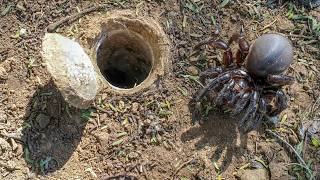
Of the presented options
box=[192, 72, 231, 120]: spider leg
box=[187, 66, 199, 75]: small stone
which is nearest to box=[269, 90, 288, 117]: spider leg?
box=[192, 72, 231, 120]: spider leg

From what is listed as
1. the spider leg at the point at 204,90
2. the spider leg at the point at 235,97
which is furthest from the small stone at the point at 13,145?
the spider leg at the point at 235,97

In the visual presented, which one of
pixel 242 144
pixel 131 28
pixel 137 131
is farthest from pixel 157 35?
pixel 242 144

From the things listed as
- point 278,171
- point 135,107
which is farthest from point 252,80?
point 135,107

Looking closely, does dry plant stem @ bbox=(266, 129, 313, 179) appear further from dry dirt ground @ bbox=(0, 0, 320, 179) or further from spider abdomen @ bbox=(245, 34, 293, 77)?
spider abdomen @ bbox=(245, 34, 293, 77)

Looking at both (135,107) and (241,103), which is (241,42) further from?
(135,107)

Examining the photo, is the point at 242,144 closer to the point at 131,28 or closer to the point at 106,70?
the point at 131,28
